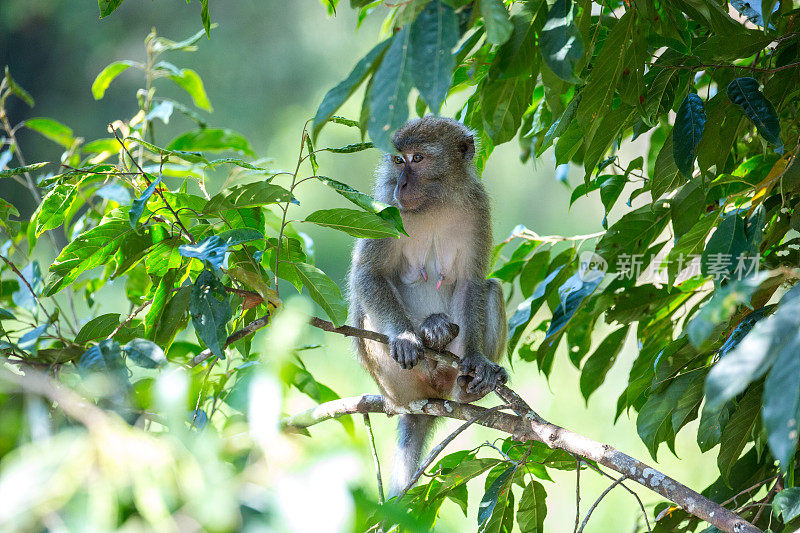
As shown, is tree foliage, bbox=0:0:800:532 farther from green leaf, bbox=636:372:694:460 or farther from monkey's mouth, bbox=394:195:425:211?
monkey's mouth, bbox=394:195:425:211

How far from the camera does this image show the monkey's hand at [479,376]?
2469 millimetres

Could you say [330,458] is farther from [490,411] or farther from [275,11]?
[275,11]

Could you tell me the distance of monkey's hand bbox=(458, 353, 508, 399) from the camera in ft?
8.10

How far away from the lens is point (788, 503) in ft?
4.48

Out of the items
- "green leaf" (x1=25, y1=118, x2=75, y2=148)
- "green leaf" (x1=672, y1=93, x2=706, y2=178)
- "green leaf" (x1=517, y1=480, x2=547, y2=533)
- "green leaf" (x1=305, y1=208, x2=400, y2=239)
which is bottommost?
"green leaf" (x1=517, y1=480, x2=547, y2=533)

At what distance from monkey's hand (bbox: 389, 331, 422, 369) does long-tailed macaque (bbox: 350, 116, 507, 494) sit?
13cm

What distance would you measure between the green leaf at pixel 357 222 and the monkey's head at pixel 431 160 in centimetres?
103

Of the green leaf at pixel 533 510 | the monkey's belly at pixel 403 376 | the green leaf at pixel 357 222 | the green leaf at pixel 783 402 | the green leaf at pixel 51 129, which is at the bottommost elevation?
the green leaf at pixel 533 510

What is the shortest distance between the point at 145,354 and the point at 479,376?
1434 millimetres

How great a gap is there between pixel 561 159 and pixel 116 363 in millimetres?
1266

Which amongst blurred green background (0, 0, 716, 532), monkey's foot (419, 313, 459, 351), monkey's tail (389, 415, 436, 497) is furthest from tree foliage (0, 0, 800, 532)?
blurred green background (0, 0, 716, 532)

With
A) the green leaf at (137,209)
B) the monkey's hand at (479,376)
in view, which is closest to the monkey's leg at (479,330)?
the monkey's hand at (479,376)

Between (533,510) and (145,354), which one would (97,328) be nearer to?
(145,354)

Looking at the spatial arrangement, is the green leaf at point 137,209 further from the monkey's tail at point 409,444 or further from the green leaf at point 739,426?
the monkey's tail at point 409,444
